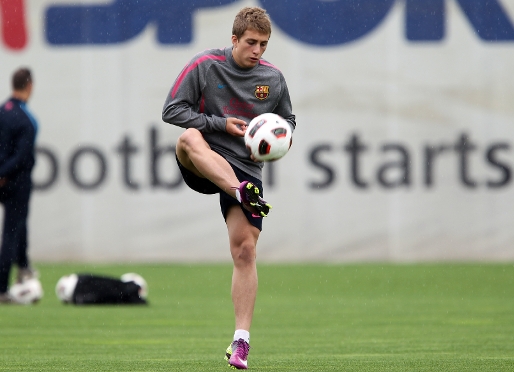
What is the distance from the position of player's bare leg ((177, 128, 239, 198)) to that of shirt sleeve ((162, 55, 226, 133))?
0.06m

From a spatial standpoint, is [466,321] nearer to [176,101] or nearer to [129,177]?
[176,101]

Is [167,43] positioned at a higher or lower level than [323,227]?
higher

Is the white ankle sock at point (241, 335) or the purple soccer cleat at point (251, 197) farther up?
the purple soccer cleat at point (251, 197)

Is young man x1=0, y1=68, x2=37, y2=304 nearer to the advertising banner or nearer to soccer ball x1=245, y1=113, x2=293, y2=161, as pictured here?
the advertising banner

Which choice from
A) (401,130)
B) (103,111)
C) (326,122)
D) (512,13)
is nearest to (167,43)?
(103,111)

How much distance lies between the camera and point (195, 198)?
15.6 m

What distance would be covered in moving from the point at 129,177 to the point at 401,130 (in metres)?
3.98

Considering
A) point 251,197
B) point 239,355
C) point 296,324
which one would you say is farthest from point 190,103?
point 296,324

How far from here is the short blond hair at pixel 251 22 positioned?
5.84 m

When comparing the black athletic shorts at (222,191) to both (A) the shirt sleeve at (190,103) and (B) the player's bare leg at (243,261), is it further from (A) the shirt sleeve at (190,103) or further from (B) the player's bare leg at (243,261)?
(A) the shirt sleeve at (190,103)

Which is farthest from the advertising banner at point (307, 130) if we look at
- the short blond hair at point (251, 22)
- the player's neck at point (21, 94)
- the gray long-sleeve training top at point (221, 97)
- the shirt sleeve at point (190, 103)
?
the short blond hair at point (251, 22)

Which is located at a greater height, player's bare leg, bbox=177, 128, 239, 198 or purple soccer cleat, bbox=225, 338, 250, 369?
player's bare leg, bbox=177, 128, 239, 198

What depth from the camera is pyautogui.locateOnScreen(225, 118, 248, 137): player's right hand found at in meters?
5.92

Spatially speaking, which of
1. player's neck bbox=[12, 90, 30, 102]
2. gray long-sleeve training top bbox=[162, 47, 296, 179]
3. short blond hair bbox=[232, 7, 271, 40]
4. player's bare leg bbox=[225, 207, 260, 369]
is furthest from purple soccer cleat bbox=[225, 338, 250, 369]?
player's neck bbox=[12, 90, 30, 102]
